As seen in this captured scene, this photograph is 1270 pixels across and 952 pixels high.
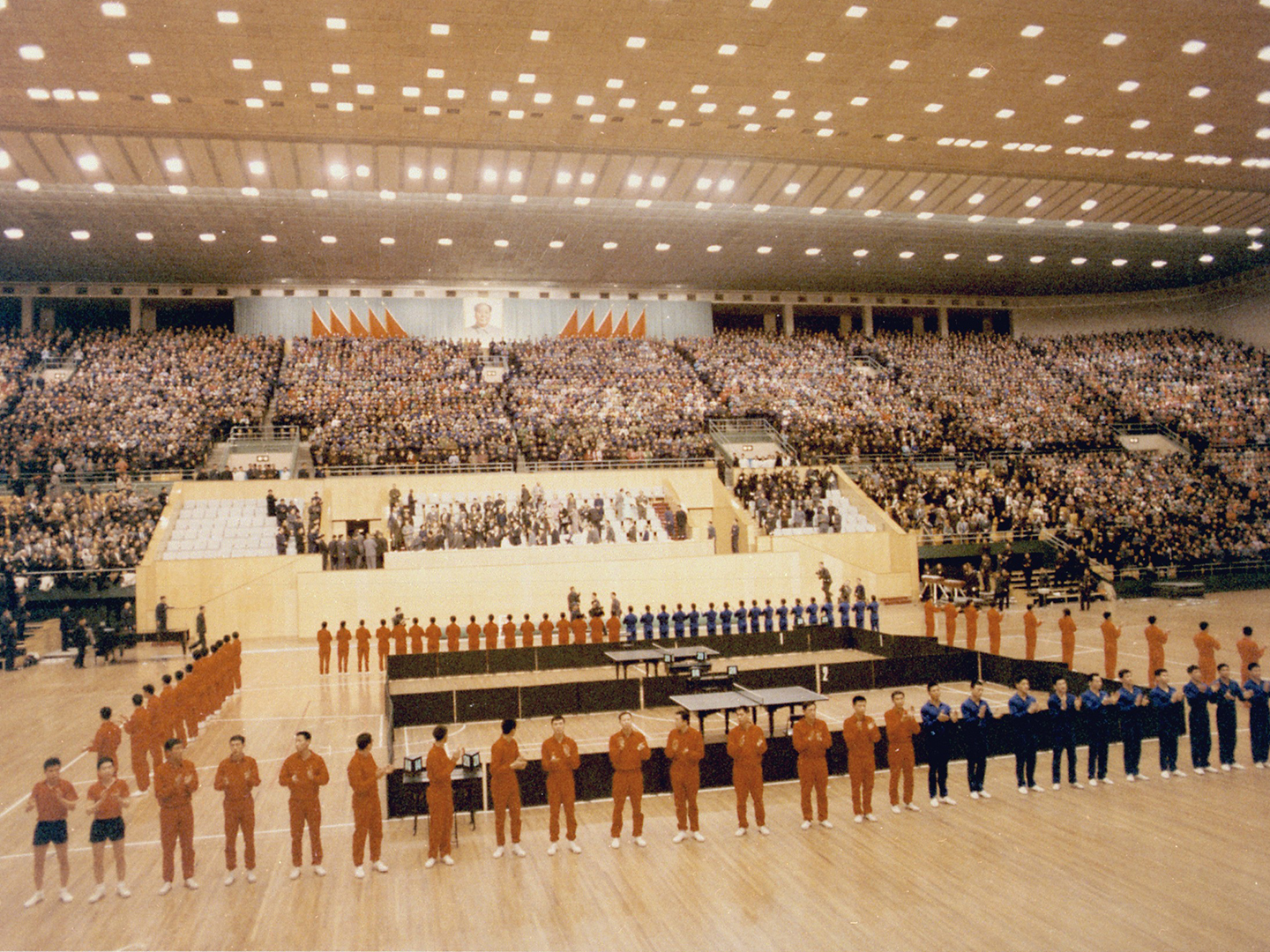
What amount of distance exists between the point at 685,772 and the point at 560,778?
4.25 ft

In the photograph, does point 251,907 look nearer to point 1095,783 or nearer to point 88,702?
point 1095,783

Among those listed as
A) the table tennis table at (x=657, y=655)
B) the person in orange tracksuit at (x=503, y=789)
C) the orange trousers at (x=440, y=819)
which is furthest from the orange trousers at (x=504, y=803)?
the table tennis table at (x=657, y=655)

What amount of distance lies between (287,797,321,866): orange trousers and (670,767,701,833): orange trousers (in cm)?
353

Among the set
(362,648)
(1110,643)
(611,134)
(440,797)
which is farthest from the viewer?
(611,134)

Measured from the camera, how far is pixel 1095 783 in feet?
35.1

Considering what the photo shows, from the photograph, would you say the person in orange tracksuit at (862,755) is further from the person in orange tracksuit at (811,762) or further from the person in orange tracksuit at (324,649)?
the person in orange tracksuit at (324,649)

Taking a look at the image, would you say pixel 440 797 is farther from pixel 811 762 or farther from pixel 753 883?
pixel 811 762

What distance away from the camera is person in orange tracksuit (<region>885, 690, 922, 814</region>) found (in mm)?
9836

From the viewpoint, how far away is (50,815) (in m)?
7.87

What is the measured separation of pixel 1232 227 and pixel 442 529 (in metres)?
31.7

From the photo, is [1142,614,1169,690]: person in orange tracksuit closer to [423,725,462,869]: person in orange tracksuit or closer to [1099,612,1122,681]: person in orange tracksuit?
[1099,612,1122,681]: person in orange tracksuit

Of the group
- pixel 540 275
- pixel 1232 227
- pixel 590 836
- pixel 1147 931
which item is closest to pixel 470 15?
pixel 590 836

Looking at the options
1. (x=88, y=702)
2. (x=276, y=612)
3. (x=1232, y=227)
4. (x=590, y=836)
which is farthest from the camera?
(x=1232, y=227)

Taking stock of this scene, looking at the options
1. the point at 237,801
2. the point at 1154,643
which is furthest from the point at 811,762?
the point at 1154,643
